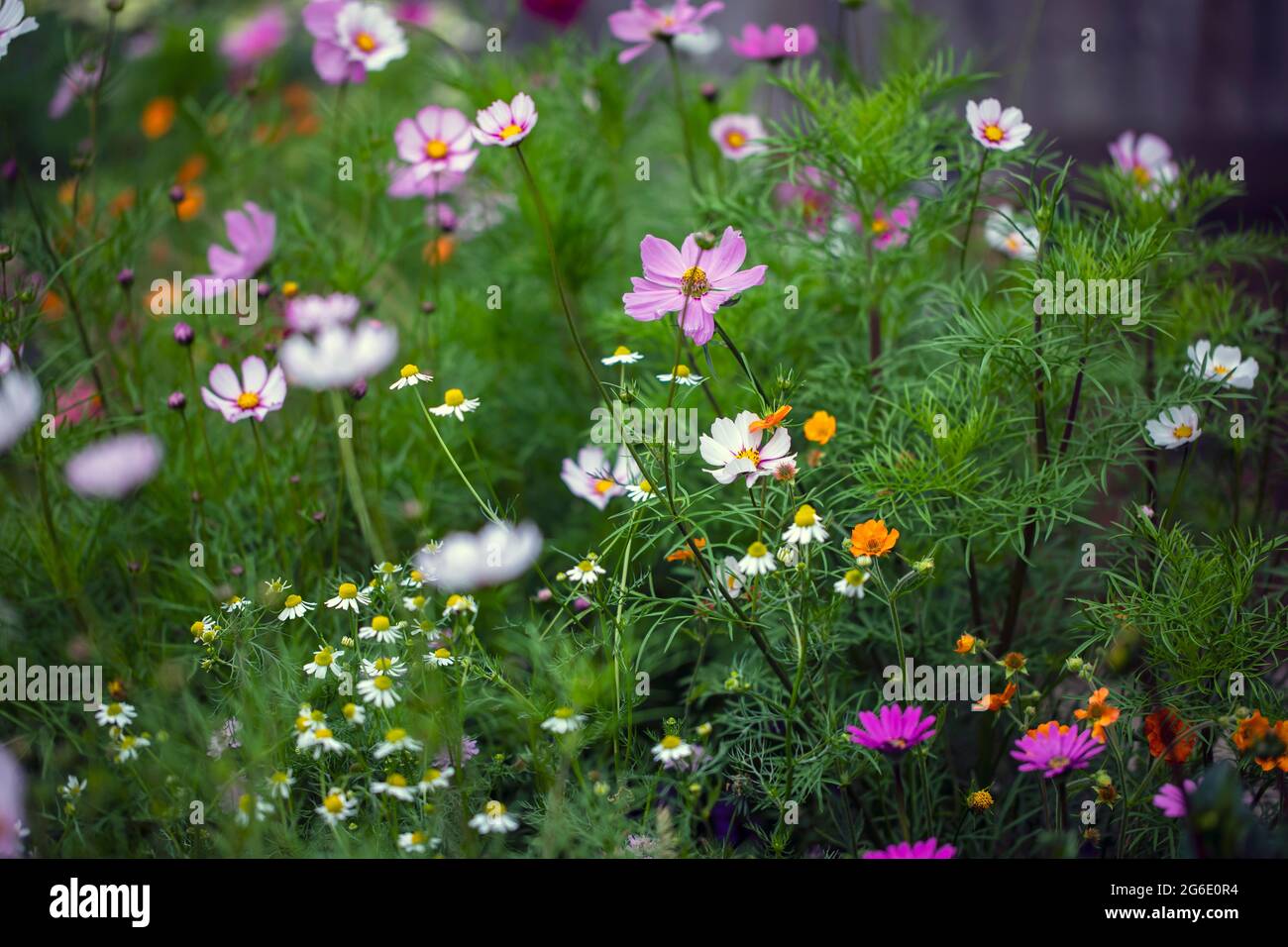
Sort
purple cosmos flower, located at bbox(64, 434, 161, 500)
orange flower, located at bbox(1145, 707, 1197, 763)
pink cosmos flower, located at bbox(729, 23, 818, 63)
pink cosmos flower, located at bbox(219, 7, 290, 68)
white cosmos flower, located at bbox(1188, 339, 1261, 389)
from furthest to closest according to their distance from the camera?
pink cosmos flower, located at bbox(219, 7, 290, 68)
pink cosmos flower, located at bbox(729, 23, 818, 63)
purple cosmos flower, located at bbox(64, 434, 161, 500)
white cosmos flower, located at bbox(1188, 339, 1261, 389)
orange flower, located at bbox(1145, 707, 1197, 763)

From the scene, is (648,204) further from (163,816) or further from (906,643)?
(163,816)

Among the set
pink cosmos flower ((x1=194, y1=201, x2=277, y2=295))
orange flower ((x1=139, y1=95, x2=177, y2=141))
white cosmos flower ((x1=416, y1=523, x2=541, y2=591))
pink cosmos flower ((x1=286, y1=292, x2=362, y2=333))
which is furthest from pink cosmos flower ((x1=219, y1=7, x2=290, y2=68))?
white cosmos flower ((x1=416, y1=523, x2=541, y2=591))

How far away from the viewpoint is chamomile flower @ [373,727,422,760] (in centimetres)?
87

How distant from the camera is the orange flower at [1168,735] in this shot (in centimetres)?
97

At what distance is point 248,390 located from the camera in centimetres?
117

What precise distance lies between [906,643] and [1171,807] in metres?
0.35

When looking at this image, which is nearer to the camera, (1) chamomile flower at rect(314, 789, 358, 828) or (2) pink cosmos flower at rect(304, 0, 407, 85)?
(1) chamomile flower at rect(314, 789, 358, 828)

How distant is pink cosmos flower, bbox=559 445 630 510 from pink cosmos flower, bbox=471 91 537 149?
341 mm

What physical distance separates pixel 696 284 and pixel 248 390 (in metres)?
0.55

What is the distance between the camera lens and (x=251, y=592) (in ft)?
3.80

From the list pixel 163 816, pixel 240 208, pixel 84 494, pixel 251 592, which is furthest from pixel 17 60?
pixel 163 816

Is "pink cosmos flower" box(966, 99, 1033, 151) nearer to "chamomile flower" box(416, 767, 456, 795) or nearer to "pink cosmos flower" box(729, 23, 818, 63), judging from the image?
"pink cosmos flower" box(729, 23, 818, 63)

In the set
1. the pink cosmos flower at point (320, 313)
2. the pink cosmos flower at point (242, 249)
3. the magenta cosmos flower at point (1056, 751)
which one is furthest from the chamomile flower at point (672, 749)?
the pink cosmos flower at point (242, 249)
